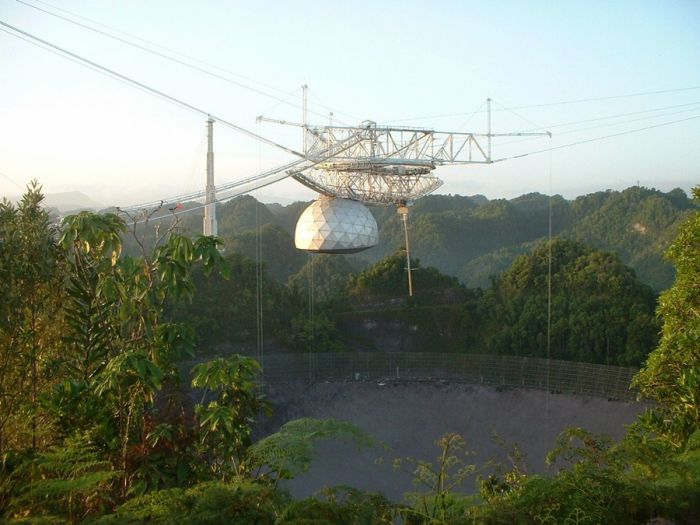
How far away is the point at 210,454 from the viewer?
18.0 feet

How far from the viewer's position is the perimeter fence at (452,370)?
16.6m

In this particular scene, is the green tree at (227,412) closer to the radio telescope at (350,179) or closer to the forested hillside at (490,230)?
the radio telescope at (350,179)

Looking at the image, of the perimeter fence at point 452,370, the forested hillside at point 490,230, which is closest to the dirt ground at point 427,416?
the perimeter fence at point 452,370

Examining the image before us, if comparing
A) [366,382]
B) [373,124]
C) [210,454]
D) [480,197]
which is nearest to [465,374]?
[366,382]

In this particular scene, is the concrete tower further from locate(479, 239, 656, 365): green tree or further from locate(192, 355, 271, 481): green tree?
locate(192, 355, 271, 481): green tree

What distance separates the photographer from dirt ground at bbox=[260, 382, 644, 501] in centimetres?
1383

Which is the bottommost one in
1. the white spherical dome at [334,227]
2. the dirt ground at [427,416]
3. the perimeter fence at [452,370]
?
the dirt ground at [427,416]

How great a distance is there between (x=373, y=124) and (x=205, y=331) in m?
7.32

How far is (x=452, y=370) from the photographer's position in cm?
1797

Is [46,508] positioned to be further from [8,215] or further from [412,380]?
[412,380]

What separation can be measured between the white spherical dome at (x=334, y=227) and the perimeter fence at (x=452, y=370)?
3.97m

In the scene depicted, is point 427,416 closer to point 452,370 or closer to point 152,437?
point 452,370

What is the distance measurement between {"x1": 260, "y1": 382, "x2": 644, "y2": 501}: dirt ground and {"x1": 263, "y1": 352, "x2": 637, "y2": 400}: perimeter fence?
0.45 meters

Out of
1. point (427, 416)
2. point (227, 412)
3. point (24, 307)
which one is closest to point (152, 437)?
point (227, 412)
